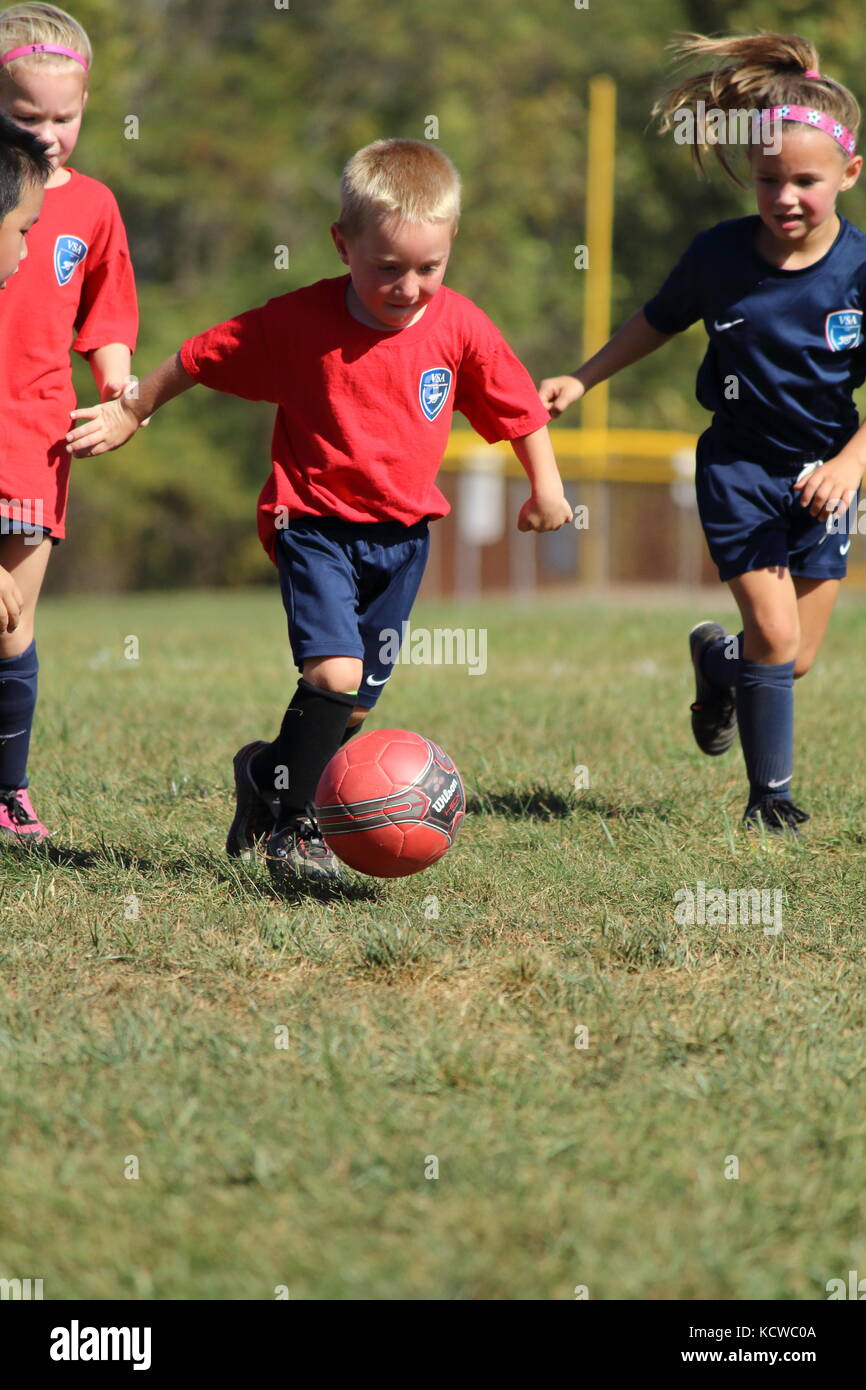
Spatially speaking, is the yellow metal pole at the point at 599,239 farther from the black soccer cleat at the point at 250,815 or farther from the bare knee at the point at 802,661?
the black soccer cleat at the point at 250,815

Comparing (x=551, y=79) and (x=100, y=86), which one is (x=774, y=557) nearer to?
(x=100, y=86)

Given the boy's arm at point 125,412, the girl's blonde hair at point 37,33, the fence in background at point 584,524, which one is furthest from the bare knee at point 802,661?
the fence in background at point 584,524

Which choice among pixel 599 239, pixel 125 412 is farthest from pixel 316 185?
pixel 125 412

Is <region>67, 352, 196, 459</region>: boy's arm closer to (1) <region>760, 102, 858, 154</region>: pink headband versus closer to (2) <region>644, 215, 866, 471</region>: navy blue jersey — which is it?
(2) <region>644, 215, 866, 471</region>: navy blue jersey

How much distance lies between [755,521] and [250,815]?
70.3 inches

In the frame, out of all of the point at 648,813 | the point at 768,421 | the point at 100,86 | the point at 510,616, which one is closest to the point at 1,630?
the point at 648,813

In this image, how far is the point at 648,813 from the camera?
4.87 metres

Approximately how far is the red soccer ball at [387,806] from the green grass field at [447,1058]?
0.40ft

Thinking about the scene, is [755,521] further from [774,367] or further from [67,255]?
[67,255]

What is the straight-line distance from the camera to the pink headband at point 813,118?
444 cm

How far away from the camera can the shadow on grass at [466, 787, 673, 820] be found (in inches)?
191

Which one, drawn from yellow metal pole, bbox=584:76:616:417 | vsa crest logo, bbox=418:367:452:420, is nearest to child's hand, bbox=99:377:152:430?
vsa crest logo, bbox=418:367:452:420

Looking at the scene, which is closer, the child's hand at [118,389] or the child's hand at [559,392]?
the child's hand at [118,389]

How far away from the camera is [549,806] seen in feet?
16.4
